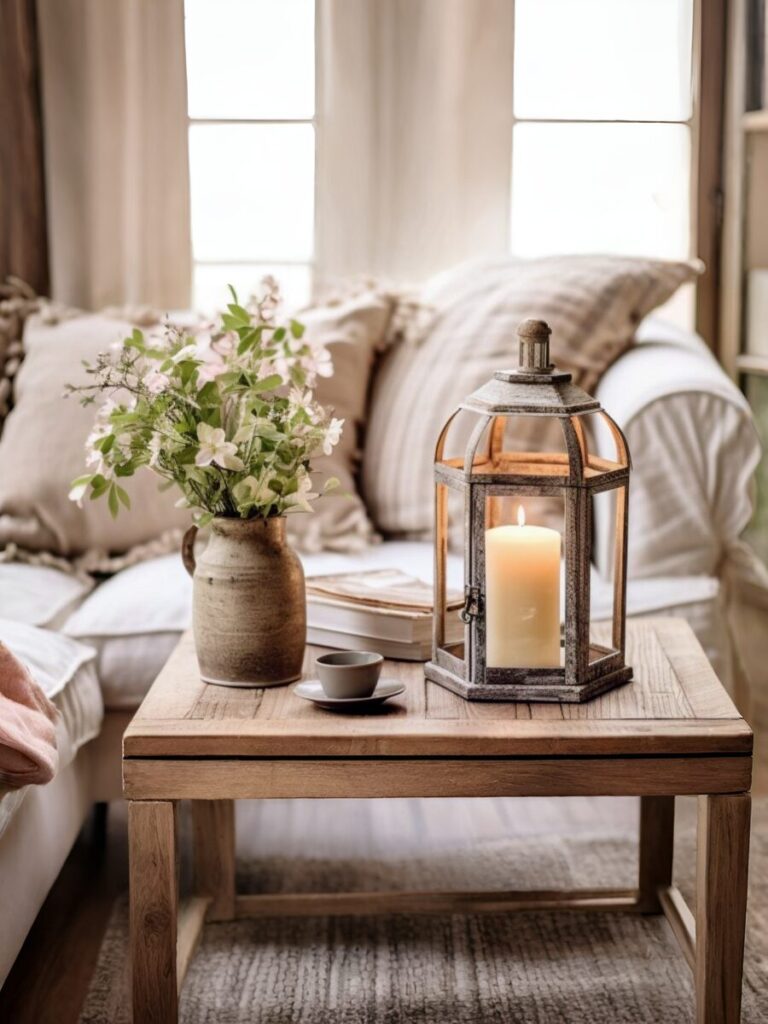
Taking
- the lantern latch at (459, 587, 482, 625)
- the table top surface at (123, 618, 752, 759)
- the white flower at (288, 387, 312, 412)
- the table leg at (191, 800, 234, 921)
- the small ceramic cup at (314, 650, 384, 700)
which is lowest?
the table leg at (191, 800, 234, 921)

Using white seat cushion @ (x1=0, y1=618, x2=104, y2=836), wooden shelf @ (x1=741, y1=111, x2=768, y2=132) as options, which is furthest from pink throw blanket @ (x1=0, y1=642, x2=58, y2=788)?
wooden shelf @ (x1=741, y1=111, x2=768, y2=132)

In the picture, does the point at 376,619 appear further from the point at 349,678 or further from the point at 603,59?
the point at 603,59

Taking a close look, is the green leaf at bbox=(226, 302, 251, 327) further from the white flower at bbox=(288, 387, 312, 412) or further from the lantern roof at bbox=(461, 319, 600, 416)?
the lantern roof at bbox=(461, 319, 600, 416)

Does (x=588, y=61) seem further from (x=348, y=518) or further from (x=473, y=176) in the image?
(x=348, y=518)

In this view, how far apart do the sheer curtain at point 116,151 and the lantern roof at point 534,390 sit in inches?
64.8

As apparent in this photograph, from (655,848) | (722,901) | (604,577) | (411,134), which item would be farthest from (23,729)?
(411,134)

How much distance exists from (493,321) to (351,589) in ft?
2.79

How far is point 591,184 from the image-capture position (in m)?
3.02

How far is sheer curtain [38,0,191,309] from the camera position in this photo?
2836 millimetres

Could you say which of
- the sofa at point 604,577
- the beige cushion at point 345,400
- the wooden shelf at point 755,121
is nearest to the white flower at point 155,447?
the sofa at point 604,577

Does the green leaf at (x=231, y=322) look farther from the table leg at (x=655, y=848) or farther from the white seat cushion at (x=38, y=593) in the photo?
the table leg at (x=655, y=848)

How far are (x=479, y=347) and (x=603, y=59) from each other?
0.99 meters

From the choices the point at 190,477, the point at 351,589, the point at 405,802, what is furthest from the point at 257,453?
the point at 405,802

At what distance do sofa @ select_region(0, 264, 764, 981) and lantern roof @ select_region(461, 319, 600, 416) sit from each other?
2.06 ft
